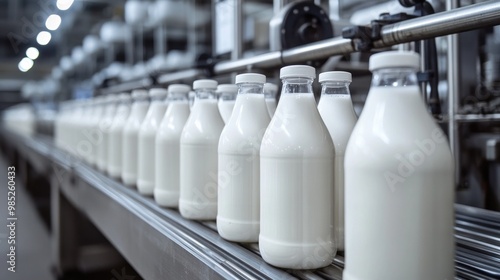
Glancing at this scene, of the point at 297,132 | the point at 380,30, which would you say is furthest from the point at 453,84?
the point at 297,132

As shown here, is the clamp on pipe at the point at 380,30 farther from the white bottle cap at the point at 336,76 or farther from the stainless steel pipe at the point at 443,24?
the white bottle cap at the point at 336,76

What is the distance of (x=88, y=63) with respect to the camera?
169 inches

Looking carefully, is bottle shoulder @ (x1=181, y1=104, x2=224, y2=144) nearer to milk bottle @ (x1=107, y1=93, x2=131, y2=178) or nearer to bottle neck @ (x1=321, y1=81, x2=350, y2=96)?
bottle neck @ (x1=321, y1=81, x2=350, y2=96)

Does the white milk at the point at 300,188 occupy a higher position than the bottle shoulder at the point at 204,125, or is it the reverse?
the bottle shoulder at the point at 204,125

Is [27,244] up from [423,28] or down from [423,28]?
down

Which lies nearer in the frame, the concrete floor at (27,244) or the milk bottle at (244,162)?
the milk bottle at (244,162)

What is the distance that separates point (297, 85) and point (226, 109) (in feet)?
0.87

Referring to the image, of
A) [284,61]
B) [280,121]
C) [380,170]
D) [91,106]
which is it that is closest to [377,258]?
[380,170]

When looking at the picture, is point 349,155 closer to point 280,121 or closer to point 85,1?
point 280,121

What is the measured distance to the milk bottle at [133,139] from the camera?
1098 mm

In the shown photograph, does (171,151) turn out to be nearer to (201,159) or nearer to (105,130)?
(201,159)

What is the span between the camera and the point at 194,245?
2.07 feet

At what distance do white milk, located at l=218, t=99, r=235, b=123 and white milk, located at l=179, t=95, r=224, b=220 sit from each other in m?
0.02

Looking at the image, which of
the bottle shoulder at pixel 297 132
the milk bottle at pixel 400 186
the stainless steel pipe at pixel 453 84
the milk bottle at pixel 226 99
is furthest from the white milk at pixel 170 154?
the stainless steel pipe at pixel 453 84
